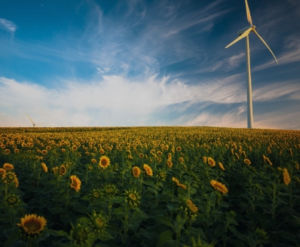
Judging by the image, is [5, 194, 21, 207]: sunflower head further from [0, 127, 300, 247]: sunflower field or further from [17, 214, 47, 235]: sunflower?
Result: [17, 214, 47, 235]: sunflower

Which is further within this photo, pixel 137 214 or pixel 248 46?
pixel 248 46

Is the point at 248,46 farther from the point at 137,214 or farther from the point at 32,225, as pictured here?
the point at 32,225

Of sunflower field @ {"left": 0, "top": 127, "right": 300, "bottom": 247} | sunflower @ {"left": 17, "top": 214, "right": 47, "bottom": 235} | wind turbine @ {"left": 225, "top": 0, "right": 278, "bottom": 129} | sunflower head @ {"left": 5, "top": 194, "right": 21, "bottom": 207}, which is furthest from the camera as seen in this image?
wind turbine @ {"left": 225, "top": 0, "right": 278, "bottom": 129}

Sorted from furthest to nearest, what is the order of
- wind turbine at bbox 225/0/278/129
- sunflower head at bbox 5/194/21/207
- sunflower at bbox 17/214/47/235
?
wind turbine at bbox 225/0/278/129 < sunflower head at bbox 5/194/21/207 < sunflower at bbox 17/214/47/235

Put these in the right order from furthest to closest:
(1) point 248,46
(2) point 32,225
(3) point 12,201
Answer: (1) point 248,46
(3) point 12,201
(2) point 32,225

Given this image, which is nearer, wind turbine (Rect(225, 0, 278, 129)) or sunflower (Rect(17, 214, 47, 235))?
sunflower (Rect(17, 214, 47, 235))

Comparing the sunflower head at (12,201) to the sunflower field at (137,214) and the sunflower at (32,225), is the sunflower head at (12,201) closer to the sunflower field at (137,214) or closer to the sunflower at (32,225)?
the sunflower field at (137,214)

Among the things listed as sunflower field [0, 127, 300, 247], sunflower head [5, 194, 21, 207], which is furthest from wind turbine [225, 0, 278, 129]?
sunflower head [5, 194, 21, 207]

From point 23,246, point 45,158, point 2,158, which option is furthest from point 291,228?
point 2,158

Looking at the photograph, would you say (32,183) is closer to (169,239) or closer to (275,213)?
(169,239)

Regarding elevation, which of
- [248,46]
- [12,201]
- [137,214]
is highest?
[248,46]

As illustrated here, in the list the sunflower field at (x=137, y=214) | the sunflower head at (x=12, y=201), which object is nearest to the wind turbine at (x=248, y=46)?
the sunflower field at (x=137, y=214)

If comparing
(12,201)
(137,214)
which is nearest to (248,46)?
(137,214)

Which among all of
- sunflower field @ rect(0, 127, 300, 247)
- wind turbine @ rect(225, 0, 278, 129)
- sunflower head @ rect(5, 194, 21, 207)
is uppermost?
wind turbine @ rect(225, 0, 278, 129)
